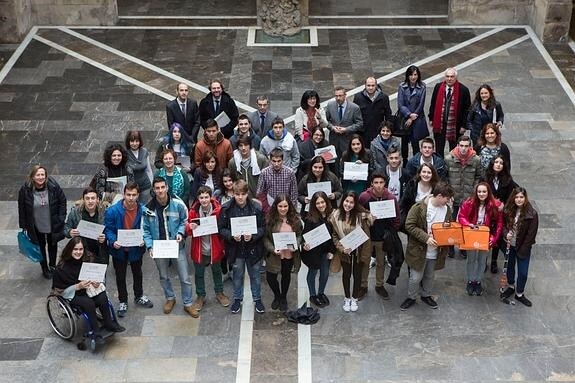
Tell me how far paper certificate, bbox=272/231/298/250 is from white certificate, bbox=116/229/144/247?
61.0 inches

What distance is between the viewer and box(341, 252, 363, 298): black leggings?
10.7 metres

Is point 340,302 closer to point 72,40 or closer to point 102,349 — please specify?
point 102,349

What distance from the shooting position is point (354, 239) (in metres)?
10.3

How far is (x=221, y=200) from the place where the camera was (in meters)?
10.8

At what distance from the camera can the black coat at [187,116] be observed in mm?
13102

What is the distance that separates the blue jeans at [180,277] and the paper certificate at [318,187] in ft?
5.70

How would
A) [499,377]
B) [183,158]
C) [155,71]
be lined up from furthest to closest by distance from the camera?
[155,71], [183,158], [499,377]

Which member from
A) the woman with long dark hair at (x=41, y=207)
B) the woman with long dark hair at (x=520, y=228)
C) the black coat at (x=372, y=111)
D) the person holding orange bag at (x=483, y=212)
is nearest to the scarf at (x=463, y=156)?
the person holding orange bag at (x=483, y=212)

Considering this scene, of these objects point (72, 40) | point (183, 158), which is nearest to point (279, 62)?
point (72, 40)

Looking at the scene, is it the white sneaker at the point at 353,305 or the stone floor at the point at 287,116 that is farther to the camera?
the white sneaker at the point at 353,305

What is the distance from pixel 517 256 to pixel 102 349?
4949 millimetres

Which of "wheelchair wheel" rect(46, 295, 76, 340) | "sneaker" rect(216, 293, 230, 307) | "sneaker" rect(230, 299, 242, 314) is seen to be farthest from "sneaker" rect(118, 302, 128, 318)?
"sneaker" rect(230, 299, 242, 314)

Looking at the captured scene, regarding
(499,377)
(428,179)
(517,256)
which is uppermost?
(428,179)

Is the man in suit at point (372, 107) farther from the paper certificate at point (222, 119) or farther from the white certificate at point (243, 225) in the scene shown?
the white certificate at point (243, 225)
